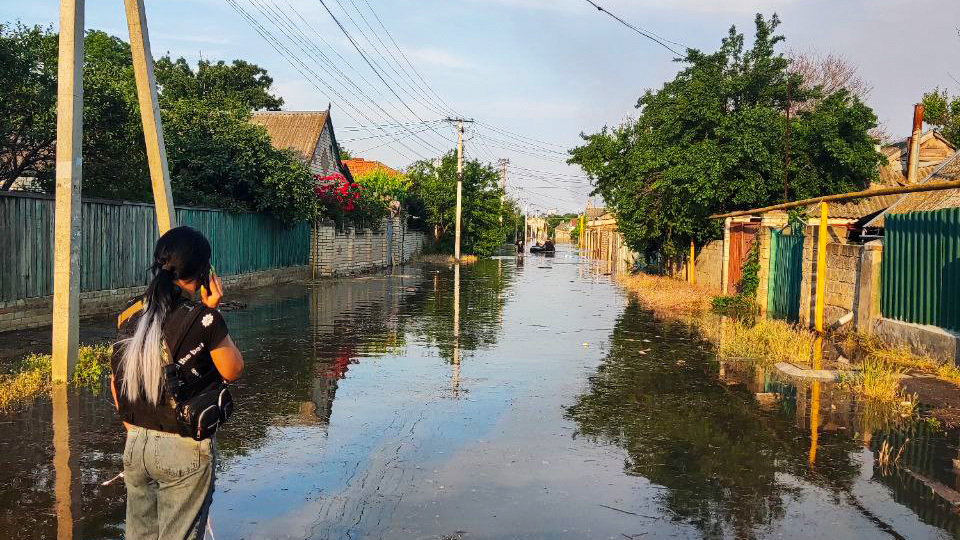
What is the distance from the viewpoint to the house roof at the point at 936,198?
10.7 meters

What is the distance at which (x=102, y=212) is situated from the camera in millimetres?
14172

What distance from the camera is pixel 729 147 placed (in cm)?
2016

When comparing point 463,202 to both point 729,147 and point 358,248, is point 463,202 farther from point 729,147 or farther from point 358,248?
point 729,147

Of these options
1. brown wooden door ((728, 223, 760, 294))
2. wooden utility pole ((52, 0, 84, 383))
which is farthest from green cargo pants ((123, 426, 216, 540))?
brown wooden door ((728, 223, 760, 294))

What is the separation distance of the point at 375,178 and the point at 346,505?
3741 centimetres

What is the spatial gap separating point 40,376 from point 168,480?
6.04 meters

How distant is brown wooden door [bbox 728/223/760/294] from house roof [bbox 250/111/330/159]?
19.7 meters

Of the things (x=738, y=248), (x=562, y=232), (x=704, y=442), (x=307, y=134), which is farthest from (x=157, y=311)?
(x=562, y=232)

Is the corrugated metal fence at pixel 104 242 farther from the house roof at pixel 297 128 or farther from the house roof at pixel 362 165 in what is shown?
the house roof at pixel 362 165

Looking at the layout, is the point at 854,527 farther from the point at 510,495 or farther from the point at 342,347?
the point at 342,347

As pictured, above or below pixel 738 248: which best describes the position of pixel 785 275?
below

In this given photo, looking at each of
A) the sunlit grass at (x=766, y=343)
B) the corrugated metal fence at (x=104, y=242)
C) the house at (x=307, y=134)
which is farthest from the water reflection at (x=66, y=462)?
the house at (x=307, y=134)

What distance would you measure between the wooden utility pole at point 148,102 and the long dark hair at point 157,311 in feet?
17.3

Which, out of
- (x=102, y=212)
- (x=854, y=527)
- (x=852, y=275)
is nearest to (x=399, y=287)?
(x=102, y=212)
